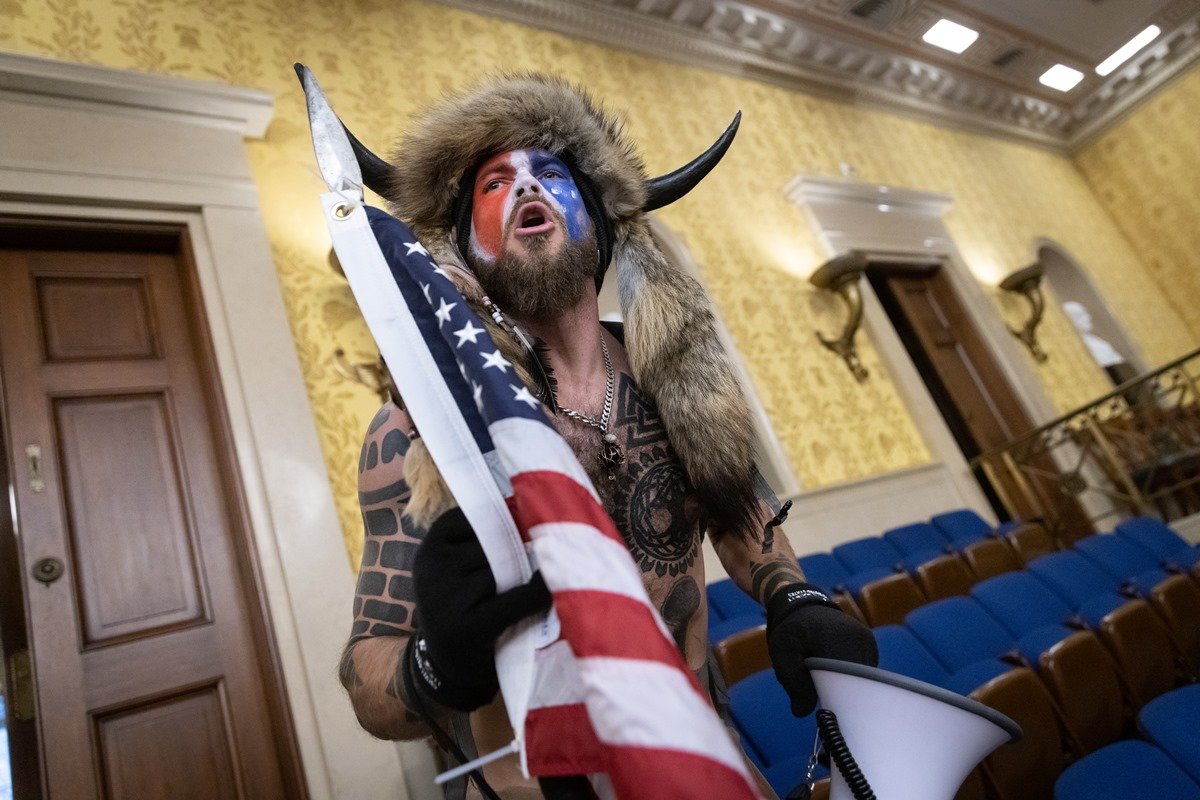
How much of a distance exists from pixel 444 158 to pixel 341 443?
7.32 ft

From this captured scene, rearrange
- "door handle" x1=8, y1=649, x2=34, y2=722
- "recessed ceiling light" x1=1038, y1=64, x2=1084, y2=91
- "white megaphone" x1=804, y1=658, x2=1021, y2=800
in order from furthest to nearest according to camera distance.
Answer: "recessed ceiling light" x1=1038, y1=64, x2=1084, y2=91 < "door handle" x1=8, y1=649, x2=34, y2=722 < "white megaphone" x1=804, y1=658, x2=1021, y2=800

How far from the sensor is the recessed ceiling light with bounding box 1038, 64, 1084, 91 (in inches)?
342

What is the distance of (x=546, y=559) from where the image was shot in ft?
2.01

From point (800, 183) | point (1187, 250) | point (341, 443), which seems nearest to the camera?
point (341, 443)

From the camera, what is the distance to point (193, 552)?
8.46 ft

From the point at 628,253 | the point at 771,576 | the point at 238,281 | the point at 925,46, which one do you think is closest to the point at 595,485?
the point at 771,576

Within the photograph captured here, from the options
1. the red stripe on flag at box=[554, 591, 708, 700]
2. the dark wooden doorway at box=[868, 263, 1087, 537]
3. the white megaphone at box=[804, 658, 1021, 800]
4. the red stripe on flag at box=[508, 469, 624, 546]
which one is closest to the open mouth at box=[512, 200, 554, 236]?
the red stripe on flag at box=[508, 469, 624, 546]

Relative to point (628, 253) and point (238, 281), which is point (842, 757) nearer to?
point (628, 253)

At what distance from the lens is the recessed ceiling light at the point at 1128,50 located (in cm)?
850

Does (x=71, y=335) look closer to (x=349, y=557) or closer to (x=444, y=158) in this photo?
(x=349, y=557)

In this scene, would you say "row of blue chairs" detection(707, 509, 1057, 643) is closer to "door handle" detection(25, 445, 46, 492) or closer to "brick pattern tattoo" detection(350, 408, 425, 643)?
"brick pattern tattoo" detection(350, 408, 425, 643)

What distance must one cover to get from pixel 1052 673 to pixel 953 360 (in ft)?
17.9

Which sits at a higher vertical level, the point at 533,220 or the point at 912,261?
the point at 912,261

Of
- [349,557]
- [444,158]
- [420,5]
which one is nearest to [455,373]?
[444,158]
